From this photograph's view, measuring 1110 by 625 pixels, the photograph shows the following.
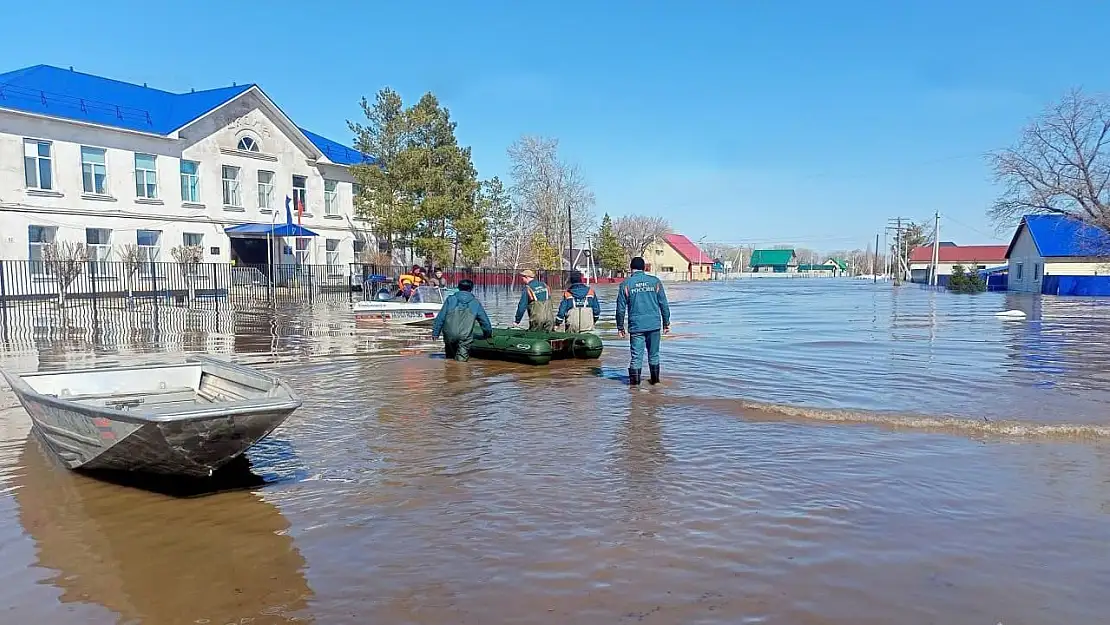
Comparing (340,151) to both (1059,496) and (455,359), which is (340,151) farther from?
(1059,496)

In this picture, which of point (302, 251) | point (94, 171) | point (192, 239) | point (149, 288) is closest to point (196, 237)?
point (192, 239)

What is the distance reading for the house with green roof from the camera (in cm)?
15107

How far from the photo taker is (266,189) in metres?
37.6

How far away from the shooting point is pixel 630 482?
610cm

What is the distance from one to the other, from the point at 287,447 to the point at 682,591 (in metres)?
4.56

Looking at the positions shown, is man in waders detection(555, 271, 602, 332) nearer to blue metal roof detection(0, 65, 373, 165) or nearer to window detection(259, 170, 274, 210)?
blue metal roof detection(0, 65, 373, 165)

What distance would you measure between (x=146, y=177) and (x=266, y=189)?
6006mm

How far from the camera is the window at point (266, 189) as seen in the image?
37406mm

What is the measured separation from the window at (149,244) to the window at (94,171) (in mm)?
2316

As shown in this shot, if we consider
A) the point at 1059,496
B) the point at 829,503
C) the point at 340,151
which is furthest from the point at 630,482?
the point at 340,151

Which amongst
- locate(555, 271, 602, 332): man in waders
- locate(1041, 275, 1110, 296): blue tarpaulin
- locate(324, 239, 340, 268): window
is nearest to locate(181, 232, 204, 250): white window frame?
locate(324, 239, 340, 268): window

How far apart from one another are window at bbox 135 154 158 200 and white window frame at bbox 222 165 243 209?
11.0 feet

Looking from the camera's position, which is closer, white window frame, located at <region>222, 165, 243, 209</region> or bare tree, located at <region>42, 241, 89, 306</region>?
bare tree, located at <region>42, 241, 89, 306</region>

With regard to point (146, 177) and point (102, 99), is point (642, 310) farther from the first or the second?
point (102, 99)
